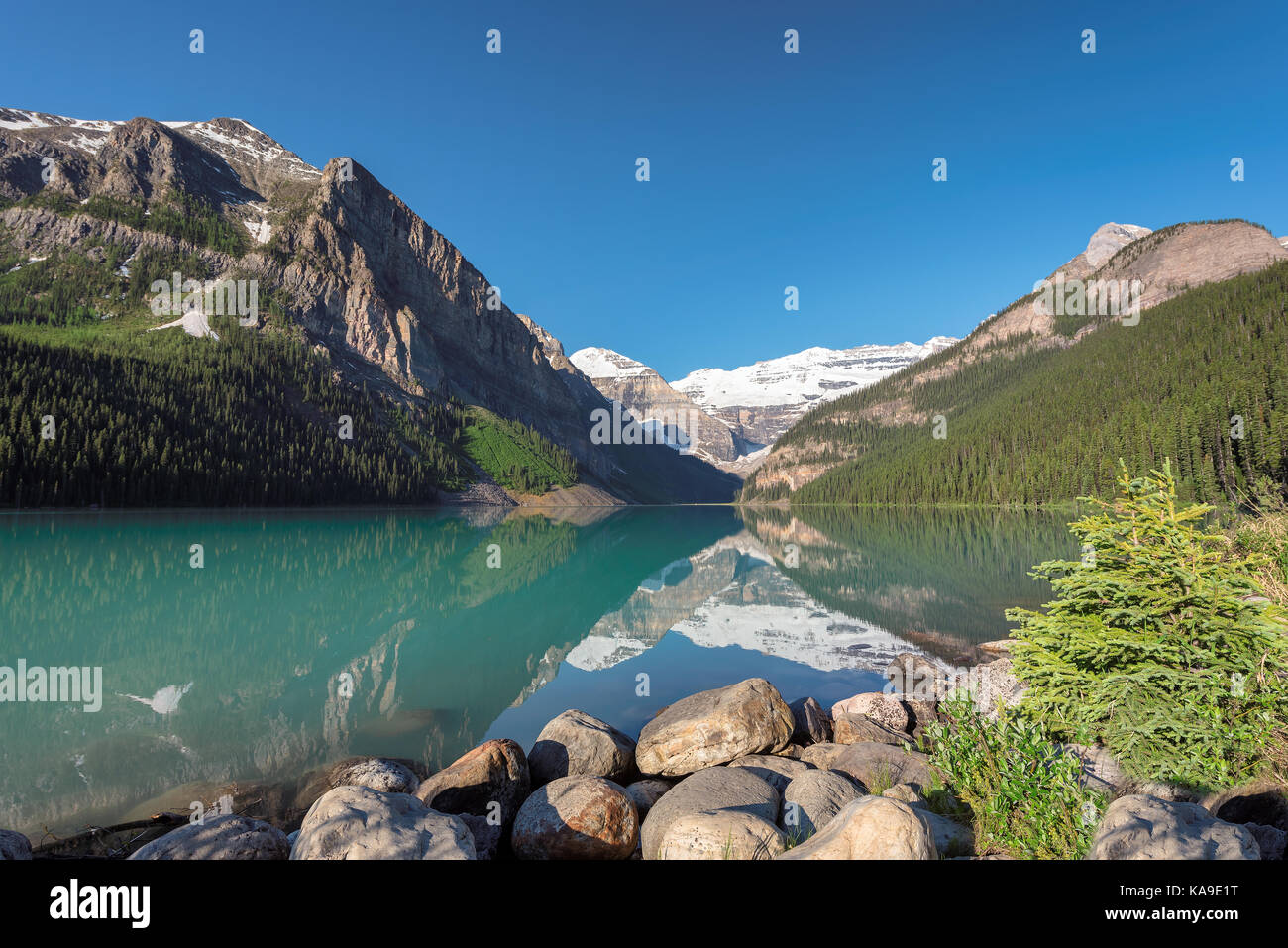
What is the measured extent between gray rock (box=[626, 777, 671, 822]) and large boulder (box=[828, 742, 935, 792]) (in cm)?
276

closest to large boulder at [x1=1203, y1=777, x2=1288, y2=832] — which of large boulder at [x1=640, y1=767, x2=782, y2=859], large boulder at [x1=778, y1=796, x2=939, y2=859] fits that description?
large boulder at [x1=778, y1=796, x2=939, y2=859]

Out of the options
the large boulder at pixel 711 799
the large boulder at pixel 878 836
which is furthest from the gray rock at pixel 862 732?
the large boulder at pixel 878 836

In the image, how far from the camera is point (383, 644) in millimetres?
18062

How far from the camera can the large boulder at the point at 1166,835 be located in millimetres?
3904

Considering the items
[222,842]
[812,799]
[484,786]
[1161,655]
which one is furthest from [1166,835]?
[222,842]

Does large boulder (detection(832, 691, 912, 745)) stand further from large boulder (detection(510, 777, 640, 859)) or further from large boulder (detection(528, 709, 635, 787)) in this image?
large boulder (detection(510, 777, 640, 859))

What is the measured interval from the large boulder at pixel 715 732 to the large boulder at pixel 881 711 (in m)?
1.89

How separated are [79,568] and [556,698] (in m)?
31.2

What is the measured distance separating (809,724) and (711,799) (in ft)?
15.0

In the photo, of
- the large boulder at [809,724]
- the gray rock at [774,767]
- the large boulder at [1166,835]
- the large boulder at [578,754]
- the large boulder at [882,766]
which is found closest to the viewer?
the large boulder at [1166,835]

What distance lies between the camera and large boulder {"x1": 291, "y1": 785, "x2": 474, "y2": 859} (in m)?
5.04

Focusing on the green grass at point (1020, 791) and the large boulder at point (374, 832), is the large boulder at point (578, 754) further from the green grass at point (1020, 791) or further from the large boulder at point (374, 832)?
the green grass at point (1020, 791)

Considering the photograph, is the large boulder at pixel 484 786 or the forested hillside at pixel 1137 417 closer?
the large boulder at pixel 484 786
